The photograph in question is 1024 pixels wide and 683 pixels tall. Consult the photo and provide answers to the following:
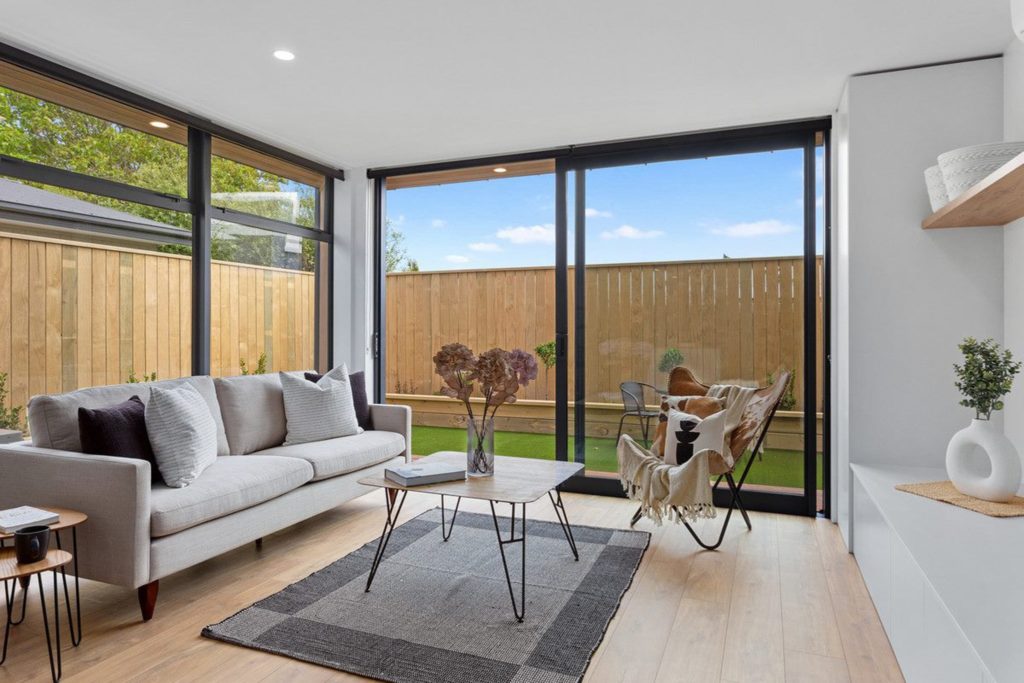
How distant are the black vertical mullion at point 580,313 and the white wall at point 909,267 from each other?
173 cm

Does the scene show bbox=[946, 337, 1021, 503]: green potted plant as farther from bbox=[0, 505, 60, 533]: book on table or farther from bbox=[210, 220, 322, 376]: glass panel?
bbox=[210, 220, 322, 376]: glass panel

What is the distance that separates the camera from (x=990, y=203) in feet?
8.41

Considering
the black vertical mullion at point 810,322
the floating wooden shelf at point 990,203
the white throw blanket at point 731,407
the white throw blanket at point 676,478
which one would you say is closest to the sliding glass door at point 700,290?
the black vertical mullion at point 810,322

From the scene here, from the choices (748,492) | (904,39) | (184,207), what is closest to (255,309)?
(184,207)

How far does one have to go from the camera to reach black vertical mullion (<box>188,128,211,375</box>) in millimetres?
4004

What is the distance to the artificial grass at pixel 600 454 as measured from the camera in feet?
13.3

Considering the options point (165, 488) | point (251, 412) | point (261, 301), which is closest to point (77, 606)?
point (165, 488)

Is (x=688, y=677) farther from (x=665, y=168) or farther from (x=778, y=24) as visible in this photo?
(x=665, y=168)

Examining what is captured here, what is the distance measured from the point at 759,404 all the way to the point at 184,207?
3597mm

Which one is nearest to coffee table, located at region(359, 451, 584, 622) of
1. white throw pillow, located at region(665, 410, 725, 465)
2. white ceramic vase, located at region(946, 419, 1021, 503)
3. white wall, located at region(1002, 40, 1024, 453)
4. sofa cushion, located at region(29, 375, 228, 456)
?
white throw pillow, located at region(665, 410, 725, 465)

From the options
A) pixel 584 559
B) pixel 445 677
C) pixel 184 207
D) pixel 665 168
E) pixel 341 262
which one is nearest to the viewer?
pixel 445 677

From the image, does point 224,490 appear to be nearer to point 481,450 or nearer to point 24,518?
point 24,518

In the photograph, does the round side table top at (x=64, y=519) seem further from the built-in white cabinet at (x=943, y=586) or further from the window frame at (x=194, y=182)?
the built-in white cabinet at (x=943, y=586)

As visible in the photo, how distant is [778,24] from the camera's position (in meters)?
2.74
